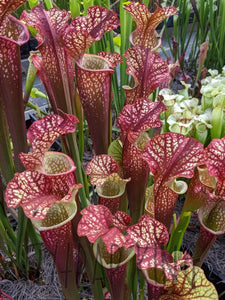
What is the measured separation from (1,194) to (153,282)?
43 cm

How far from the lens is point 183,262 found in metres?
0.43

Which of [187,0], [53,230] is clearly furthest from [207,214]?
[187,0]

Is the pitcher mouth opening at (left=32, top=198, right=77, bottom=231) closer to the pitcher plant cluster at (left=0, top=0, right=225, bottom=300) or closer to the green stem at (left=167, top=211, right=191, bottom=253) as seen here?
the pitcher plant cluster at (left=0, top=0, right=225, bottom=300)

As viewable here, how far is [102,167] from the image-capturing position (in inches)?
21.2

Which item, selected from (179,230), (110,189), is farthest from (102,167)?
(179,230)

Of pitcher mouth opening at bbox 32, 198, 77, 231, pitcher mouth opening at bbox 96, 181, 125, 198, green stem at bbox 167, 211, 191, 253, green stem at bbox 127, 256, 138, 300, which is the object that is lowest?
green stem at bbox 127, 256, 138, 300

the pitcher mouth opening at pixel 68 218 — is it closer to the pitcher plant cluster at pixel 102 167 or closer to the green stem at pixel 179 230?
the pitcher plant cluster at pixel 102 167

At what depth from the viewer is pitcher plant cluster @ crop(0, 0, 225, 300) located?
0.44m

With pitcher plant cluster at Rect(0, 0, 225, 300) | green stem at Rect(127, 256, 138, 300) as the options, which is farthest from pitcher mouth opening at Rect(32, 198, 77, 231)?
green stem at Rect(127, 256, 138, 300)

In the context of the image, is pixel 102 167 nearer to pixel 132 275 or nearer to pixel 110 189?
pixel 110 189

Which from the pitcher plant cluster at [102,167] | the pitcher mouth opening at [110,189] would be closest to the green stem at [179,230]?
the pitcher plant cluster at [102,167]

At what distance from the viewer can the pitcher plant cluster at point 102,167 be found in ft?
1.44

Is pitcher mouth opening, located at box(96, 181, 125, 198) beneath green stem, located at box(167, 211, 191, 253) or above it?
above

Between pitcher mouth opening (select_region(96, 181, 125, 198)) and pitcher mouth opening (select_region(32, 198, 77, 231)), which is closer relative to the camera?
pitcher mouth opening (select_region(32, 198, 77, 231))
